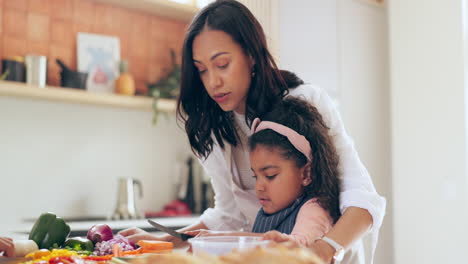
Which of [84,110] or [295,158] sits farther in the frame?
[84,110]

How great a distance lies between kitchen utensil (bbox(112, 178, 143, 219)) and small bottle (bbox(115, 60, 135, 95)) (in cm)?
55

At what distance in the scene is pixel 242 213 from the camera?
5.88 ft

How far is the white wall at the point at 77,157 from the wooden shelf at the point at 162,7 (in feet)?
2.26

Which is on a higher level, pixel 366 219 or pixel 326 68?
pixel 326 68

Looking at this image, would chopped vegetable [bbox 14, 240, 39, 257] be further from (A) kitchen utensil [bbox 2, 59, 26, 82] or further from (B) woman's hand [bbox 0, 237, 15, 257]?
(A) kitchen utensil [bbox 2, 59, 26, 82]

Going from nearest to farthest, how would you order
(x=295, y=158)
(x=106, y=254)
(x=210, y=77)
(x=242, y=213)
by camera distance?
(x=106, y=254) < (x=295, y=158) < (x=210, y=77) < (x=242, y=213)

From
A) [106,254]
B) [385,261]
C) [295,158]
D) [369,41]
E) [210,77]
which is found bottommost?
[385,261]

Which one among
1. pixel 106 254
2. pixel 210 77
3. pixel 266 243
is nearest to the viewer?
pixel 266 243

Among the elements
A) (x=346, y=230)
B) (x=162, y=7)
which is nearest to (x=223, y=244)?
(x=346, y=230)

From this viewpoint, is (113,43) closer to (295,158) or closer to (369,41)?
(369,41)

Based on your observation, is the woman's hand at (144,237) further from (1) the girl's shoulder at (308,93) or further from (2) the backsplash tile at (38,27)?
(2) the backsplash tile at (38,27)

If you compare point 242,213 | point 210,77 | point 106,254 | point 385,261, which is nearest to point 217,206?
point 242,213

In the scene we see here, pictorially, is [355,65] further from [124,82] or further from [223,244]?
[223,244]

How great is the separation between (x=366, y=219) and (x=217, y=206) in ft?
2.26
